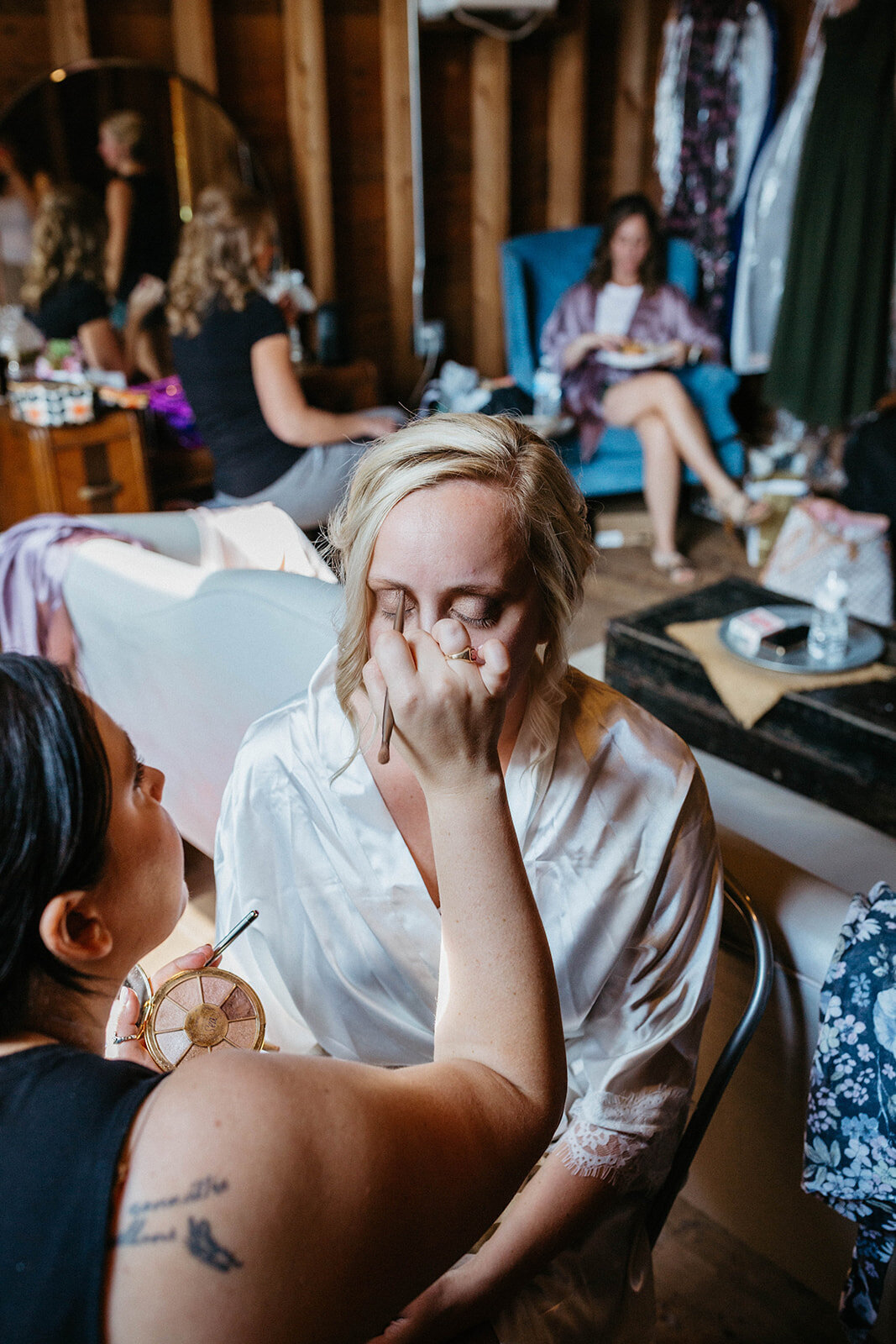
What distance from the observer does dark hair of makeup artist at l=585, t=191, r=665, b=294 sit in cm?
409

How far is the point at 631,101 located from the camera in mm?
4832

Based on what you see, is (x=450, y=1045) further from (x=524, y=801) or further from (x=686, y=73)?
(x=686, y=73)

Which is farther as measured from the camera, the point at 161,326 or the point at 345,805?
the point at 161,326

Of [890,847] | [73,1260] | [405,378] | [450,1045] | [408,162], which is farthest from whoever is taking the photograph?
[405,378]

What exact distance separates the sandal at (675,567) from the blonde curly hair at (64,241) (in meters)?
2.29

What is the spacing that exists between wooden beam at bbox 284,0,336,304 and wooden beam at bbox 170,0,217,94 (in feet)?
1.09

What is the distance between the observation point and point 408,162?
4383 millimetres

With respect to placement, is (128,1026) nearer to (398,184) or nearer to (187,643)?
(187,643)

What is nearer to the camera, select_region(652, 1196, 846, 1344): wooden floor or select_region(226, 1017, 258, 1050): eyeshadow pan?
select_region(226, 1017, 258, 1050): eyeshadow pan

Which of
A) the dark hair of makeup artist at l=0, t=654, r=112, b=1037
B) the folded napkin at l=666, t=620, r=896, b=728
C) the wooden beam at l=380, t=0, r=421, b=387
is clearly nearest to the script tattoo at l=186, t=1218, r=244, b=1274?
the dark hair of makeup artist at l=0, t=654, r=112, b=1037

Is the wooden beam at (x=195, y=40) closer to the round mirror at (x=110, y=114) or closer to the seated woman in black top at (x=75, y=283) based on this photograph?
the round mirror at (x=110, y=114)

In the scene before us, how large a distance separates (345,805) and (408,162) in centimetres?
399

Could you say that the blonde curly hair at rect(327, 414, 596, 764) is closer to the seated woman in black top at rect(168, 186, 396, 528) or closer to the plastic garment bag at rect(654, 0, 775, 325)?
the seated woman in black top at rect(168, 186, 396, 528)

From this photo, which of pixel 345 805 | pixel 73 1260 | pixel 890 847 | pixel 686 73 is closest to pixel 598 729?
pixel 345 805
